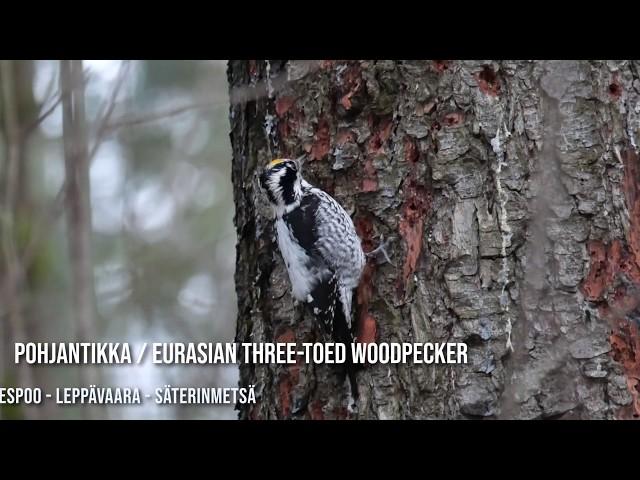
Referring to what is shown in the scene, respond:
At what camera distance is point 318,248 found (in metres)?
3.07

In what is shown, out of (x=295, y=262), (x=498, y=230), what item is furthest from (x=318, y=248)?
(x=498, y=230)

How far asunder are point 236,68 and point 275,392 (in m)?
1.19

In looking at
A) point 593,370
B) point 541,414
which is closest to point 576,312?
point 593,370

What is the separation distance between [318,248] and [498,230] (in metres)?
0.89

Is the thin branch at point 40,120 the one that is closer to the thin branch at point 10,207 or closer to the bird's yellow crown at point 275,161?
the thin branch at point 10,207

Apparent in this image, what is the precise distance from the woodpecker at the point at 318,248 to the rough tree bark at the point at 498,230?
0.09m

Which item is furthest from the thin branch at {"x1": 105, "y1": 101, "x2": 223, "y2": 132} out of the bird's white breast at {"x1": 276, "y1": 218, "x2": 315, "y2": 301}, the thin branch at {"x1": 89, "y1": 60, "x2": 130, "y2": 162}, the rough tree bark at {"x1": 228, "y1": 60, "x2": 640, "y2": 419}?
the bird's white breast at {"x1": 276, "y1": 218, "x2": 315, "y2": 301}

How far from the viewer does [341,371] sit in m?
2.54

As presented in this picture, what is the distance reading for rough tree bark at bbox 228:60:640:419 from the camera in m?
2.34

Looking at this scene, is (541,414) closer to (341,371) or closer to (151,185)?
(341,371)

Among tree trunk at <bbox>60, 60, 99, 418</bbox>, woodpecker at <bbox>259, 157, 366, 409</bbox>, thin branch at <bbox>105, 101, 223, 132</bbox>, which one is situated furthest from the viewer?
woodpecker at <bbox>259, 157, 366, 409</bbox>

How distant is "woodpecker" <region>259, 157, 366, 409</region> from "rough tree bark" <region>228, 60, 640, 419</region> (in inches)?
3.6

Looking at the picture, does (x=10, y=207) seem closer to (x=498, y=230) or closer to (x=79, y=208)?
(x=79, y=208)

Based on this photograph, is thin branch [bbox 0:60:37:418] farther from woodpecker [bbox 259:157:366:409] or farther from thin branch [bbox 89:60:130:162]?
woodpecker [bbox 259:157:366:409]
